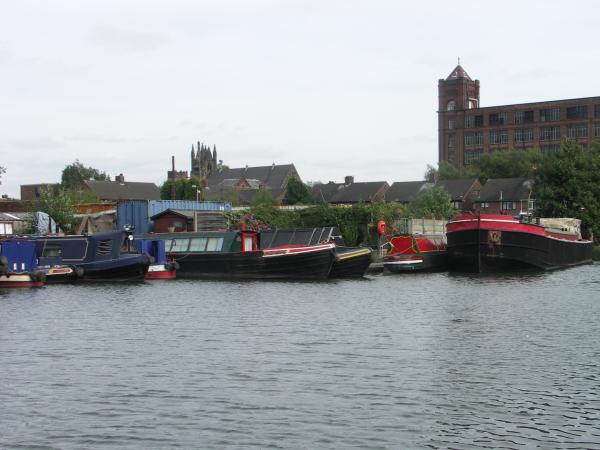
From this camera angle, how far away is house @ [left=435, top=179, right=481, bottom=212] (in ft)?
432

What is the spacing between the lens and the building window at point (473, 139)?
165 metres

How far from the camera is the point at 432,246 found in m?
64.8

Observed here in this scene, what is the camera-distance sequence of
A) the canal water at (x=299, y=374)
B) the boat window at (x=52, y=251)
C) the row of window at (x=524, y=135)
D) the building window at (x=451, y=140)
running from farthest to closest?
the building window at (x=451, y=140) < the row of window at (x=524, y=135) < the boat window at (x=52, y=251) < the canal water at (x=299, y=374)

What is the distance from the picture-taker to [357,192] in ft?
479

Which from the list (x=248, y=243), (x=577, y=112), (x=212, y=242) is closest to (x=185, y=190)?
(x=577, y=112)

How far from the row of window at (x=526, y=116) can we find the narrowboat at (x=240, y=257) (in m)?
113

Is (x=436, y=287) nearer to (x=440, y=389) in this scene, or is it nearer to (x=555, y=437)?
(x=440, y=389)

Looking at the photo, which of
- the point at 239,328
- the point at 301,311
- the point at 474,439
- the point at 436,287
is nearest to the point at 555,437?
the point at 474,439

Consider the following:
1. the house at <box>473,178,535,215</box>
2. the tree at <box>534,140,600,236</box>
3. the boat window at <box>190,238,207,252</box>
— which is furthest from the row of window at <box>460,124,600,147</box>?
the boat window at <box>190,238,207,252</box>

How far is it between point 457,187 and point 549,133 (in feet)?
107

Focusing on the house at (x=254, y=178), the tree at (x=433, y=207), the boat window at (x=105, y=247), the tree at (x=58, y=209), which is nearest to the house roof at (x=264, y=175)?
the house at (x=254, y=178)

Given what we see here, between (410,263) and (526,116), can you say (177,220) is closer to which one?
(410,263)

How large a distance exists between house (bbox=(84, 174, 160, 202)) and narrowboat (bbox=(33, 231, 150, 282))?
96.2 metres

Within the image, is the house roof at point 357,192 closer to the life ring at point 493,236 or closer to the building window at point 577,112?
the building window at point 577,112
